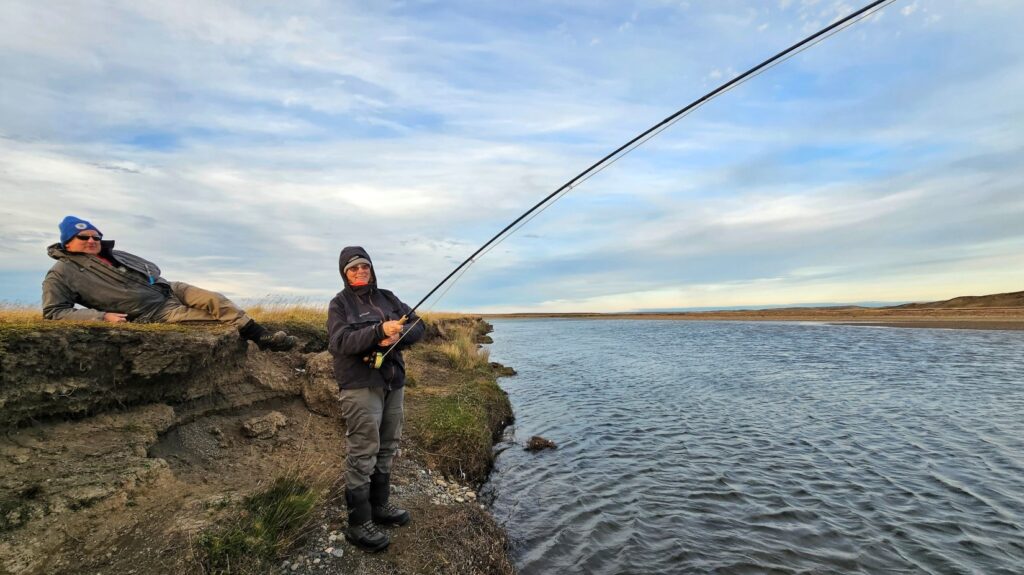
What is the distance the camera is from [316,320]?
11594 mm

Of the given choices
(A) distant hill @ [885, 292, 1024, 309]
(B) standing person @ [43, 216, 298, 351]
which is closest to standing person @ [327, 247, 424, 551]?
(B) standing person @ [43, 216, 298, 351]

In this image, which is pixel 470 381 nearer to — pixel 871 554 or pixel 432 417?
pixel 432 417

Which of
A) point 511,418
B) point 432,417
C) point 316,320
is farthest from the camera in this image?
point 511,418

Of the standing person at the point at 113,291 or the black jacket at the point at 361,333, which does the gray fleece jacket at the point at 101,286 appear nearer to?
the standing person at the point at 113,291

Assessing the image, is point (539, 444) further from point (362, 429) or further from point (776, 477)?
point (362, 429)

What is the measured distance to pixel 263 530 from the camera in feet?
13.3

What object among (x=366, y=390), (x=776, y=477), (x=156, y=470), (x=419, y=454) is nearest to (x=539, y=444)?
(x=419, y=454)

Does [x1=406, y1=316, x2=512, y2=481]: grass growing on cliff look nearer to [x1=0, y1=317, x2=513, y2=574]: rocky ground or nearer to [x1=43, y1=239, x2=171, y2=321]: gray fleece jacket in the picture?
[x1=0, y1=317, x2=513, y2=574]: rocky ground

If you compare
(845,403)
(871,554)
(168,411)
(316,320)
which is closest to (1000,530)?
(871,554)

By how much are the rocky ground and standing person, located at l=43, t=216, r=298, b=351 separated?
0.72m

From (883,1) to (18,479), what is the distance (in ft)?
25.5

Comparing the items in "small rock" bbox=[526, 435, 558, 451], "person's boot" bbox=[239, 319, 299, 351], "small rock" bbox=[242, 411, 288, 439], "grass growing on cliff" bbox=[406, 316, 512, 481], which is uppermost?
"person's boot" bbox=[239, 319, 299, 351]

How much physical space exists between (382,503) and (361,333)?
6.20 ft

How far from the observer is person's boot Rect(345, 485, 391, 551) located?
4.35 meters
